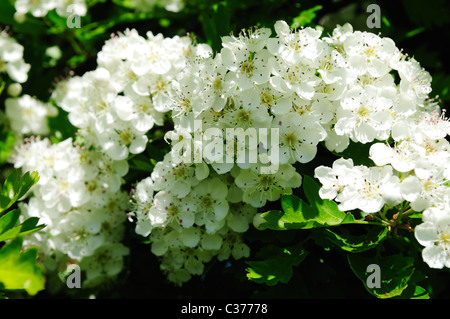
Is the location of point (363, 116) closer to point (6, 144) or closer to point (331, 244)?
point (331, 244)

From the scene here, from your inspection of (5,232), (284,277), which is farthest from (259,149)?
(5,232)

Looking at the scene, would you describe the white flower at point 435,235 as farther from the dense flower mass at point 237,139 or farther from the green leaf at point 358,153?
the green leaf at point 358,153

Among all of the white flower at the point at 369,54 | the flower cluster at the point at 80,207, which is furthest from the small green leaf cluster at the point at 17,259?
the white flower at the point at 369,54

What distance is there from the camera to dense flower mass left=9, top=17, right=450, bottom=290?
1.95m

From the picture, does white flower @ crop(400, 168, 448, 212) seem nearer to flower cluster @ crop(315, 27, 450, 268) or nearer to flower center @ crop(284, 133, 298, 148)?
flower cluster @ crop(315, 27, 450, 268)

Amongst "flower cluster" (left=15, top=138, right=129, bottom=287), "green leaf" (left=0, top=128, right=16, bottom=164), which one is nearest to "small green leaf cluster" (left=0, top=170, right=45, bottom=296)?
"flower cluster" (left=15, top=138, right=129, bottom=287)

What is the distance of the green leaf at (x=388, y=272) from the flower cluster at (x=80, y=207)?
1.21 m

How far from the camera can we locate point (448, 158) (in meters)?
1.94

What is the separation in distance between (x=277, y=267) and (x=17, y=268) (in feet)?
3.23

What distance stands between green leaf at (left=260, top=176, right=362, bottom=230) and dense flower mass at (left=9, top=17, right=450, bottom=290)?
4 centimetres

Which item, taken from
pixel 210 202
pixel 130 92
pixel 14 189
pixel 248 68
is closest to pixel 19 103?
pixel 130 92

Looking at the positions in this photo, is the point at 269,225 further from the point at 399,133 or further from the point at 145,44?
the point at 145,44

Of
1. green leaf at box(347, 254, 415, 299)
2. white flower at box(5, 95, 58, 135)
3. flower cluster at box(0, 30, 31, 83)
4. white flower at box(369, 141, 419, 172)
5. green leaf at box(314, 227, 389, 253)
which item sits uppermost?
flower cluster at box(0, 30, 31, 83)
